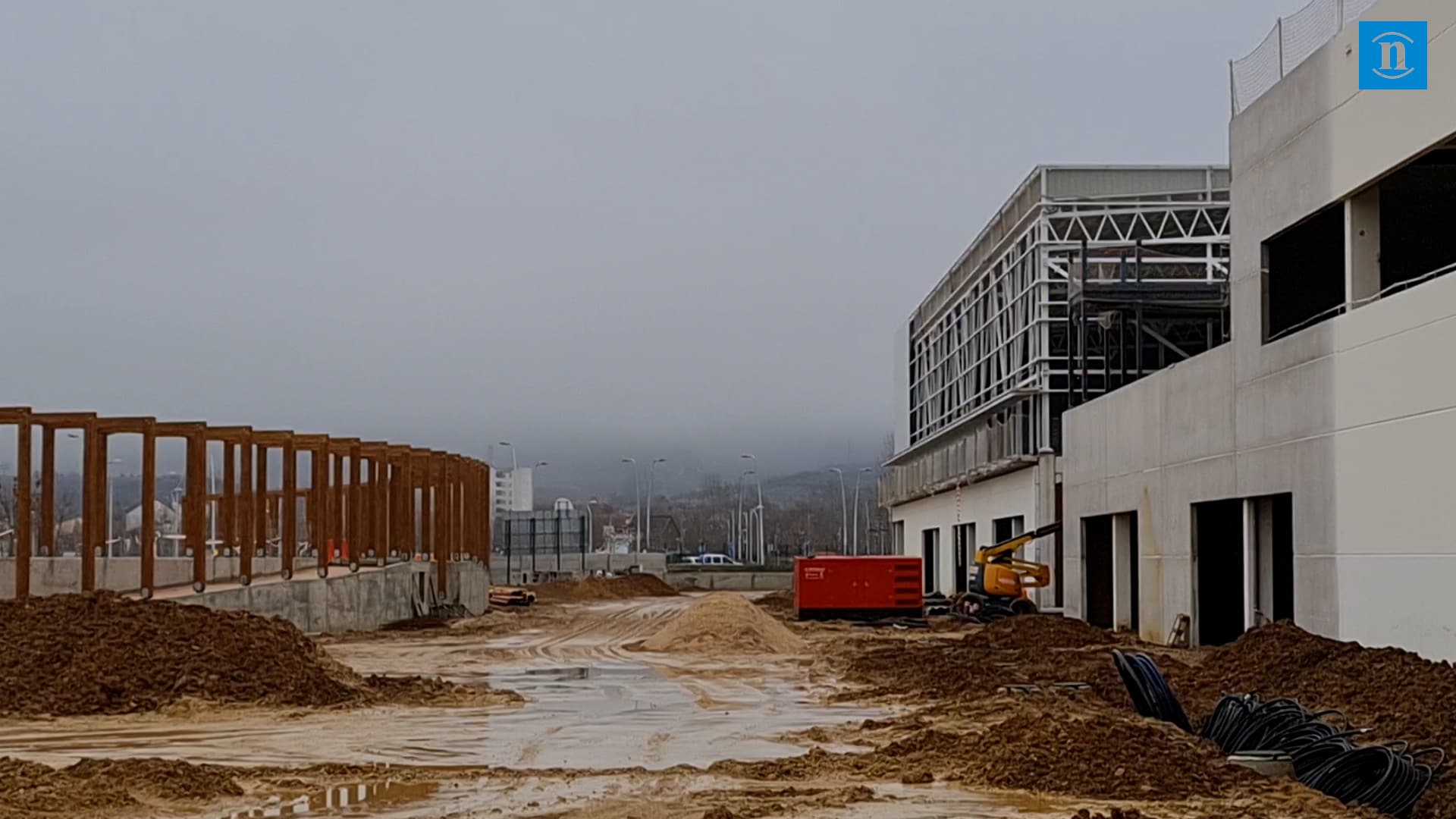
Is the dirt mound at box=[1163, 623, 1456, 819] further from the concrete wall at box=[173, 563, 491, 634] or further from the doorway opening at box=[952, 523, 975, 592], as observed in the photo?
the doorway opening at box=[952, 523, 975, 592]

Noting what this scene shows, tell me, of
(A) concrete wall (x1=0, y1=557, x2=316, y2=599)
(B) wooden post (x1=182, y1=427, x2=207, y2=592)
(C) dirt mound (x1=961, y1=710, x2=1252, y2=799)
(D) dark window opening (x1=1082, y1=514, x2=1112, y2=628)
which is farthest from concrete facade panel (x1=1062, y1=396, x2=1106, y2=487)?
(C) dirt mound (x1=961, y1=710, x2=1252, y2=799)

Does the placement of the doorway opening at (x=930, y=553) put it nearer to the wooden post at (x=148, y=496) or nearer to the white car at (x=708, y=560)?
the white car at (x=708, y=560)

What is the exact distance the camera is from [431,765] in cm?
1572

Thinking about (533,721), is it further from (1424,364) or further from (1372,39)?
(1372,39)

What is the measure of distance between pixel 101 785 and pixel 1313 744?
399 inches

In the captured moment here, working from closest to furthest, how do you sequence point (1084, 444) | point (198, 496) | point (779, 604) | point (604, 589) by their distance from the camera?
1. point (198, 496)
2. point (1084, 444)
3. point (779, 604)
4. point (604, 589)

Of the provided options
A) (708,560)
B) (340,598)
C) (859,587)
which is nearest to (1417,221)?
(859,587)

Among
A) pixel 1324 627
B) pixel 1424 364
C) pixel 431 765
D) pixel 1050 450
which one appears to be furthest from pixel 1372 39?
pixel 1050 450

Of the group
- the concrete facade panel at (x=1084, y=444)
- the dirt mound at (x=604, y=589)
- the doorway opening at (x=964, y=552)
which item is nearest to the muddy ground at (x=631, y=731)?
the concrete facade panel at (x=1084, y=444)

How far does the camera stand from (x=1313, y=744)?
14.5m

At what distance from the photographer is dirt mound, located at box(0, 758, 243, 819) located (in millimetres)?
12641

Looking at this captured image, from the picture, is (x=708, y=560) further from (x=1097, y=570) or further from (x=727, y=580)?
(x=1097, y=570)

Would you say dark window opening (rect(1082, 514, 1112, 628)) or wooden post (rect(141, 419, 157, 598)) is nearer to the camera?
wooden post (rect(141, 419, 157, 598))

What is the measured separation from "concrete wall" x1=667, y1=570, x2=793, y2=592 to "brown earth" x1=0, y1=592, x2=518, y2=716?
65.4 metres
